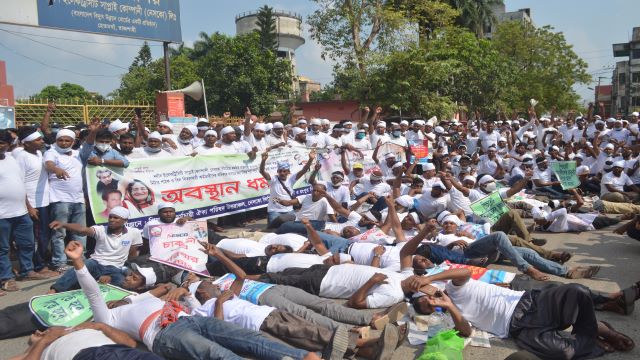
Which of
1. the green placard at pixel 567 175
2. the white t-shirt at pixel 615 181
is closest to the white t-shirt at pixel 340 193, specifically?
the green placard at pixel 567 175

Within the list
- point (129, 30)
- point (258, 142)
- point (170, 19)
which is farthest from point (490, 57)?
point (258, 142)

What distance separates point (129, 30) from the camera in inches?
727

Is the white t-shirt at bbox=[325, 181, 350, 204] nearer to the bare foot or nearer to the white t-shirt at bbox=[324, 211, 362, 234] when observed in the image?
the white t-shirt at bbox=[324, 211, 362, 234]

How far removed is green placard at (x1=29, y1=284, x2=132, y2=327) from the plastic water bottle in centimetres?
325

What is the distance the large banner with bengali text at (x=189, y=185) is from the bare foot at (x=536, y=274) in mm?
5132

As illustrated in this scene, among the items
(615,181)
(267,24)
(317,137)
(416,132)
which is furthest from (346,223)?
(267,24)

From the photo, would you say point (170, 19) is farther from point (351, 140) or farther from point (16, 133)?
point (16, 133)

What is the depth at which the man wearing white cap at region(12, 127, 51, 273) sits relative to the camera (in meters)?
6.75

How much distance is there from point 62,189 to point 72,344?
3.82 m

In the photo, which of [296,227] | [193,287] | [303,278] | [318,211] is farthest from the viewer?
[318,211]

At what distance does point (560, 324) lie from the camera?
407cm

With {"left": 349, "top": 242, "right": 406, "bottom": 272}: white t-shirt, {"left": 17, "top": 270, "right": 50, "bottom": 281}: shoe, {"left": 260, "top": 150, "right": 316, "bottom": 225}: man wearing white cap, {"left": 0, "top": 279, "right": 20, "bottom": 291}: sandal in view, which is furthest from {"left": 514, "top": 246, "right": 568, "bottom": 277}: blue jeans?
{"left": 0, "top": 279, "right": 20, "bottom": 291}: sandal

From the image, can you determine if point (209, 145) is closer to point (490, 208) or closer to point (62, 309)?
point (62, 309)

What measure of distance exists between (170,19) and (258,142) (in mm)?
11873
